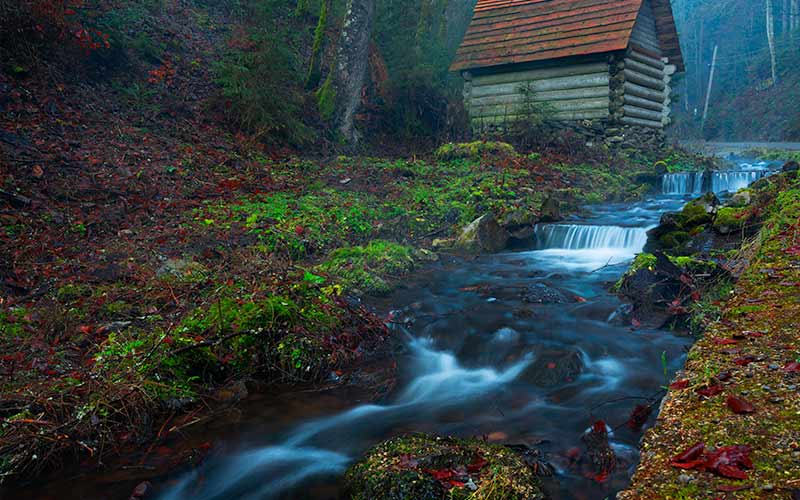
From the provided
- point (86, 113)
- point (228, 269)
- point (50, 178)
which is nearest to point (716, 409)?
point (228, 269)

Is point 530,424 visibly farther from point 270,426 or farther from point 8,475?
point 8,475

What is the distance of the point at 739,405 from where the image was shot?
2.37 metres

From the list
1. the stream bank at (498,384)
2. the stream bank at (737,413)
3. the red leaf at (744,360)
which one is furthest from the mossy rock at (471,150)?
the red leaf at (744,360)

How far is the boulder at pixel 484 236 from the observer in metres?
9.45

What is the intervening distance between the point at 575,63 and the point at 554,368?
14395mm

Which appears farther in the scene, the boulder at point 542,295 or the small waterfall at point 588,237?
the small waterfall at point 588,237

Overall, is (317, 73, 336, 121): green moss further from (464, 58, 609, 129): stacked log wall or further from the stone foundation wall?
the stone foundation wall

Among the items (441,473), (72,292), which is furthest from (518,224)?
(441,473)

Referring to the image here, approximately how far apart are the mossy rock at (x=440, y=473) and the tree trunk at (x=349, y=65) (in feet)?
39.6

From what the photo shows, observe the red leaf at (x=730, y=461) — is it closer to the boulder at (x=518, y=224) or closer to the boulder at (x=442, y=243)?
the boulder at (x=442, y=243)

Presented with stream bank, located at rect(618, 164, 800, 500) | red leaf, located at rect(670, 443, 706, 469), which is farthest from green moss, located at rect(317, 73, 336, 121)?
red leaf, located at rect(670, 443, 706, 469)

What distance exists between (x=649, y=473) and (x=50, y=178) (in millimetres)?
8427

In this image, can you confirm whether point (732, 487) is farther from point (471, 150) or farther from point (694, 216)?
point (471, 150)

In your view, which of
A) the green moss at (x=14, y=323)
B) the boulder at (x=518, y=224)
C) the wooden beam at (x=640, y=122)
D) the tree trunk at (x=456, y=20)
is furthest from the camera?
the tree trunk at (x=456, y=20)
